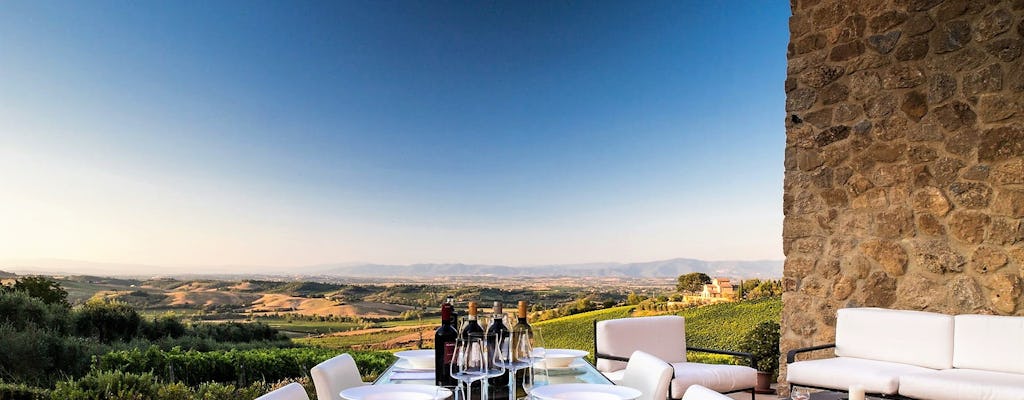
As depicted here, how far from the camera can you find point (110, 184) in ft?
23.7

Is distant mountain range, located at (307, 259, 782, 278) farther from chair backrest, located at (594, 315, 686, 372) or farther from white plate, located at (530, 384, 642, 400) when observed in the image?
white plate, located at (530, 384, 642, 400)

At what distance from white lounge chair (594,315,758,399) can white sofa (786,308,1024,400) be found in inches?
20.1

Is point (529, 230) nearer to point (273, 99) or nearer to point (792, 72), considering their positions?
point (273, 99)

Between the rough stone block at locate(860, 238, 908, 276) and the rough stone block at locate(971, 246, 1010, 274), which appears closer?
the rough stone block at locate(971, 246, 1010, 274)

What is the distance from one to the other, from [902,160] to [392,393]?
14.0 feet

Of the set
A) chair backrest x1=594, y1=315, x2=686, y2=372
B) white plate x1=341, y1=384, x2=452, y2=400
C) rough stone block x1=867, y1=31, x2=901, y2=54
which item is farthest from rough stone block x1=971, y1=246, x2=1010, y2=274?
white plate x1=341, y1=384, x2=452, y2=400

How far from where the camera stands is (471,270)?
928cm

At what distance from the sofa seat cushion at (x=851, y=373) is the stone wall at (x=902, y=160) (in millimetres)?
692

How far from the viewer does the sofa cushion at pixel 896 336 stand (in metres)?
4.19

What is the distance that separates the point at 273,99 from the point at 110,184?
1955mm

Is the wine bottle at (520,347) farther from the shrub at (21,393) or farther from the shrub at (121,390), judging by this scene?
the shrub at (21,393)

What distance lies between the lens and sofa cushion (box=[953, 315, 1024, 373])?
154 inches

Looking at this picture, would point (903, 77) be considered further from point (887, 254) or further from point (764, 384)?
point (764, 384)

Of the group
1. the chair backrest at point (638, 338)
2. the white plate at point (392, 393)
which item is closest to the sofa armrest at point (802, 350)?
the chair backrest at point (638, 338)
